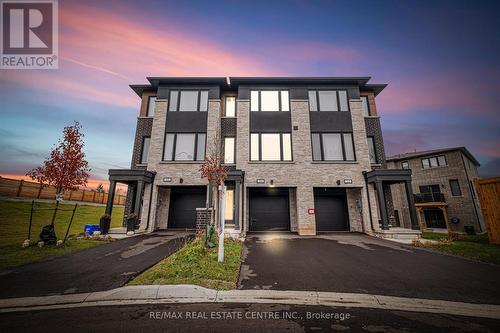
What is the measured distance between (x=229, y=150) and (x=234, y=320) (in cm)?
1319

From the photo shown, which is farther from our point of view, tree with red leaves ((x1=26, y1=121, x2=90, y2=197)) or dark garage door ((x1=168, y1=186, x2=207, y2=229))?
dark garage door ((x1=168, y1=186, x2=207, y2=229))

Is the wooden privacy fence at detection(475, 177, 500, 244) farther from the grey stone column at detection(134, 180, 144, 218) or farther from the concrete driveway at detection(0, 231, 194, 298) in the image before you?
the grey stone column at detection(134, 180, 144, 218)

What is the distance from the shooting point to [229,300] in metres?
4.30

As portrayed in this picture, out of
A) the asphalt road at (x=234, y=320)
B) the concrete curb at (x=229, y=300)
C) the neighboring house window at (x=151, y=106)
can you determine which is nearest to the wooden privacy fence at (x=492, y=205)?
the concrete curb at (x=229, y=300)

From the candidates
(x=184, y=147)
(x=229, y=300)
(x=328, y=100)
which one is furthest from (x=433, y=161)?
(x=229, y=300)

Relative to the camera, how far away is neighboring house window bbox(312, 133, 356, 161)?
599 inches

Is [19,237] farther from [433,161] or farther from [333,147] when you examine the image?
[433,161]

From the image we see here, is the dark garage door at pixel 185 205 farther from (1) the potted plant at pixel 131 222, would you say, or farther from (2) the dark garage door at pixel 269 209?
(2) the dark garage door at pixel 269 209

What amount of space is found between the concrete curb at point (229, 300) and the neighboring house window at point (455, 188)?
1098 inches

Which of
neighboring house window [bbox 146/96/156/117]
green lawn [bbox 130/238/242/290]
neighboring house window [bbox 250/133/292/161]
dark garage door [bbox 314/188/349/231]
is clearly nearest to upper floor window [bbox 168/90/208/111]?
neighboring house window [bbox 146/96/156/117]

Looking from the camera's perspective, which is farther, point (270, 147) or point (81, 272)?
point (270, 147)

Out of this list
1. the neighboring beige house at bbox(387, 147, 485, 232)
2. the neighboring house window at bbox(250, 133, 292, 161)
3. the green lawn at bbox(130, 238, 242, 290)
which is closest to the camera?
the green lawn at bbox(130, 238, 242, 290)

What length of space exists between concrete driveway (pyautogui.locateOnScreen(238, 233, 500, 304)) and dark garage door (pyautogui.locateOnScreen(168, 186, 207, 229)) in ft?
27.6

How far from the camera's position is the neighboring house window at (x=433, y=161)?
2512cm
